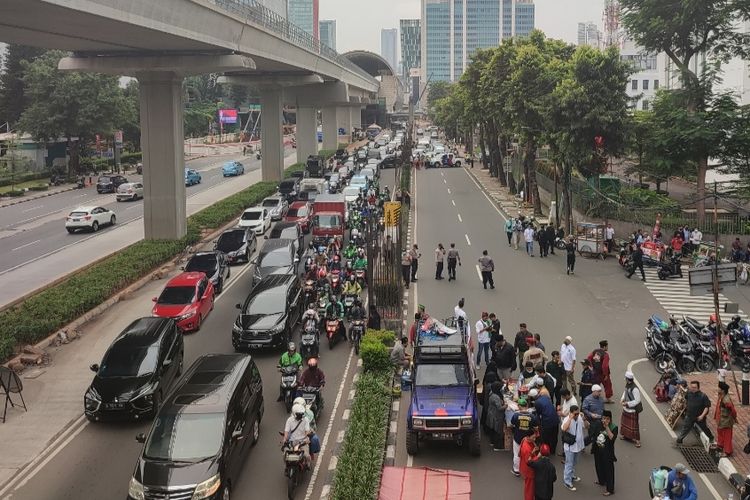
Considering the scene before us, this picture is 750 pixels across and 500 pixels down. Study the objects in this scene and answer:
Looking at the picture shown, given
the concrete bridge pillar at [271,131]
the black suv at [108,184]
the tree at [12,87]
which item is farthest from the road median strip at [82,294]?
the tree at [12,87]

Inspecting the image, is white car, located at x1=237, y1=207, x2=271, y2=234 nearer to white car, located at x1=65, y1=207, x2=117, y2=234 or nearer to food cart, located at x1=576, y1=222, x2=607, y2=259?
white car, located at x1=65, y1=207, x2=117, y2=234

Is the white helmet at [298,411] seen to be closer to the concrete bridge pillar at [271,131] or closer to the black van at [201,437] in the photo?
the black van at [201,437]

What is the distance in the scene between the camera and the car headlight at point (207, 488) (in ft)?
36.6

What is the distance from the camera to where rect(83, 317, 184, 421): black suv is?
608 inches

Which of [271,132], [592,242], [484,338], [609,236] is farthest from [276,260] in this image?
[271,132]

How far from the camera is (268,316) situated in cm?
2033

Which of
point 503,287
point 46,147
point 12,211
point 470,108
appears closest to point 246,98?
point 46,147

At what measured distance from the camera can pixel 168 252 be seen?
1254 inches

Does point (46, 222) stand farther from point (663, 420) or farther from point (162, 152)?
point (663, 420)

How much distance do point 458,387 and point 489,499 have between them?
2.41 meters

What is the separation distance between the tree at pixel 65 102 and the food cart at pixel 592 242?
44932 mm

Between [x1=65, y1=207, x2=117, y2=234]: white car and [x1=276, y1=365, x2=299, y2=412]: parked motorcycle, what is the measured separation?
27826 millimetres

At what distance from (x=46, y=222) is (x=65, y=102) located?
72.5 feet

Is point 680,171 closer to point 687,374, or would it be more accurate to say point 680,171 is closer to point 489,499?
point 687,374
